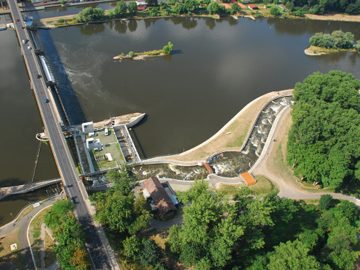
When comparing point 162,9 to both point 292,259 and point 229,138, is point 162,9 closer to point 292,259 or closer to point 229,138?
point 229,138

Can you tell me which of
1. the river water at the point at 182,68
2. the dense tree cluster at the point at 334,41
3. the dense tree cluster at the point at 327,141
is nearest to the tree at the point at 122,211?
the river water at the point at 182,68

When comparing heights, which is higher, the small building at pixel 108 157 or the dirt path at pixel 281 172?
the small building at pixel 108 157

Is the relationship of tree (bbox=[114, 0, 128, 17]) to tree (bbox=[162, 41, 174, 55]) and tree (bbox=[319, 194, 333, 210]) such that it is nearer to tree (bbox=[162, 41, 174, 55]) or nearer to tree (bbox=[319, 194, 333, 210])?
tree (bbox=[162, 41, 174, 55])

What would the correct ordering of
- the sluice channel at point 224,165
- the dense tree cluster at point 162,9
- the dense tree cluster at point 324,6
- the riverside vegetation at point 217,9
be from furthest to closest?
the dense tree cluster at point 324,6, the riverside vegetation at point 217,9, the dense tree cluster at point 162,9, the sluice channel at point 224,165

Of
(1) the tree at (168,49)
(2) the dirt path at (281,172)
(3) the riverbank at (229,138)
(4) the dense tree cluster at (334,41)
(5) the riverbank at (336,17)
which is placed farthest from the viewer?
(5) the riverbank at (336,17)

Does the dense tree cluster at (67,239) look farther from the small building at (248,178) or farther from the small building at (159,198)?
the small building at (248,178)

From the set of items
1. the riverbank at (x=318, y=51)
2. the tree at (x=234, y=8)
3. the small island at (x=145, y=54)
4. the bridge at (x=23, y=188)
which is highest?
the tree at (x=234, y=8)
